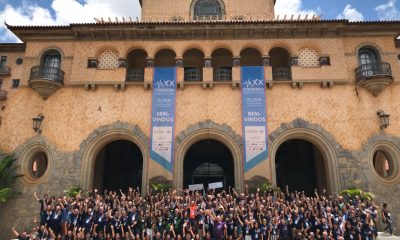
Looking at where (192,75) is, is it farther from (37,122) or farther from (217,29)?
(37,122)

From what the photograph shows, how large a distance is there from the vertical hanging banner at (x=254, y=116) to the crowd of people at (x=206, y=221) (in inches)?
138

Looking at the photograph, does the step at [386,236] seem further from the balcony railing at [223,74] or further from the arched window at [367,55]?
the balcony railing at [223,74]

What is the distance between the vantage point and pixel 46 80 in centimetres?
1702

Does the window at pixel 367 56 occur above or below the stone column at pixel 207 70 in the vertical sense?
above

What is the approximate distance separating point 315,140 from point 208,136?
5.62 meters

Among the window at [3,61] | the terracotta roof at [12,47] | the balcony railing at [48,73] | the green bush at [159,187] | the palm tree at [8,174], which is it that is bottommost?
the green bush at [159,187]

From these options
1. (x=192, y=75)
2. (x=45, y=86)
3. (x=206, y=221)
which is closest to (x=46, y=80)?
(x=45, y=86)

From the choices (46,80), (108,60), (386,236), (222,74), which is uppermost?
(108,60)

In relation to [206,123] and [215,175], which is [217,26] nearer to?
[206,123]

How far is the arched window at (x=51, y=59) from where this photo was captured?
18438 mm

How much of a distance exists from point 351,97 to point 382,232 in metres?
6.88

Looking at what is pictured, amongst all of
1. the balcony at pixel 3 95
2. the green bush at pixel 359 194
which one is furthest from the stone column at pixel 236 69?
the balcony at pixel 3 95

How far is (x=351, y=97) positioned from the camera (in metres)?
17.0

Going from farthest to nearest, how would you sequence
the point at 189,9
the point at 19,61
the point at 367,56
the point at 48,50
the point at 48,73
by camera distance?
the point at 19,61, the point at 189,9, the point at 48,50, the point at 367,56, the point at 48,73
